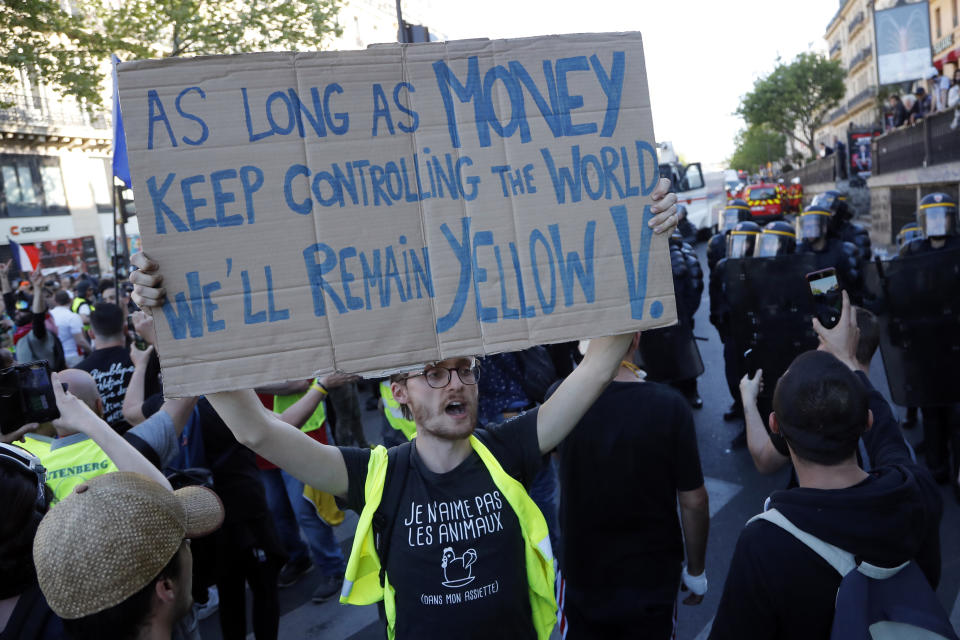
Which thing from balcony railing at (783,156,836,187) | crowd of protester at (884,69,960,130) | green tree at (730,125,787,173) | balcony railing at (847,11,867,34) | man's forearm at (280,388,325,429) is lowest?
man's forearm at (280,388,325,429)

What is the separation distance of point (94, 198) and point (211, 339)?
1372 inches

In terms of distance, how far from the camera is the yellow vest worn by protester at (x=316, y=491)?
Answer: 4738 millimetres

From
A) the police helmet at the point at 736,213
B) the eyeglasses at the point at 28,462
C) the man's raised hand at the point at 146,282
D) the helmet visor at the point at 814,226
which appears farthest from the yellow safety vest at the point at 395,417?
the police helmet at the point at 736,213

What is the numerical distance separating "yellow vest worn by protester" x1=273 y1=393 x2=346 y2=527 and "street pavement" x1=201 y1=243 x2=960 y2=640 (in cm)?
48

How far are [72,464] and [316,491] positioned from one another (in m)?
2.32

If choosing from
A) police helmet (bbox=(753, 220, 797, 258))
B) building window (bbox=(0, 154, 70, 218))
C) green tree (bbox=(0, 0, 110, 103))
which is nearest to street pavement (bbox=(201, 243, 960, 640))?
police helmet (bbox=(753, 220, 797, 258))

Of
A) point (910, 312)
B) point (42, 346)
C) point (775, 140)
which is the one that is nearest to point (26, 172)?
point (42, 346)

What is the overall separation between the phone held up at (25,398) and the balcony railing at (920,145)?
18.0m

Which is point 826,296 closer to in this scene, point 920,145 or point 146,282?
point 146,282

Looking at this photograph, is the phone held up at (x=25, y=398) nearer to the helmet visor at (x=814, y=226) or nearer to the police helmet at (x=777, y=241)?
the police helmet at (x=777, y=241)

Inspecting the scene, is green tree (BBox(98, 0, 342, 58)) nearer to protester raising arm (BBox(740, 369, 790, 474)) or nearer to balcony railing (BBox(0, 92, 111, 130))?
protester raising arm (BBox(740, 369, 790, 474))

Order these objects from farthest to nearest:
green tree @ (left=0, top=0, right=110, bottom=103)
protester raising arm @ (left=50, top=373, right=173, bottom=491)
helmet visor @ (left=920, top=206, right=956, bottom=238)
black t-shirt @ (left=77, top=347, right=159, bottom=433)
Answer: green tree @ (left=0, top=0, right=110, bottom=103), helmet visor @ (left=920, top=206, right=956, bottom=238), black t-shirt @ (left=77, top=347, right=159, bottom=433), protester raising arm @ (left=50, top=373, right=173, bottom=491)

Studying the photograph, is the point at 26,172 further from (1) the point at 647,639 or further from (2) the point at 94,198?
(1) the point at 647,639

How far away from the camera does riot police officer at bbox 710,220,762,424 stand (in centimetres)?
638
